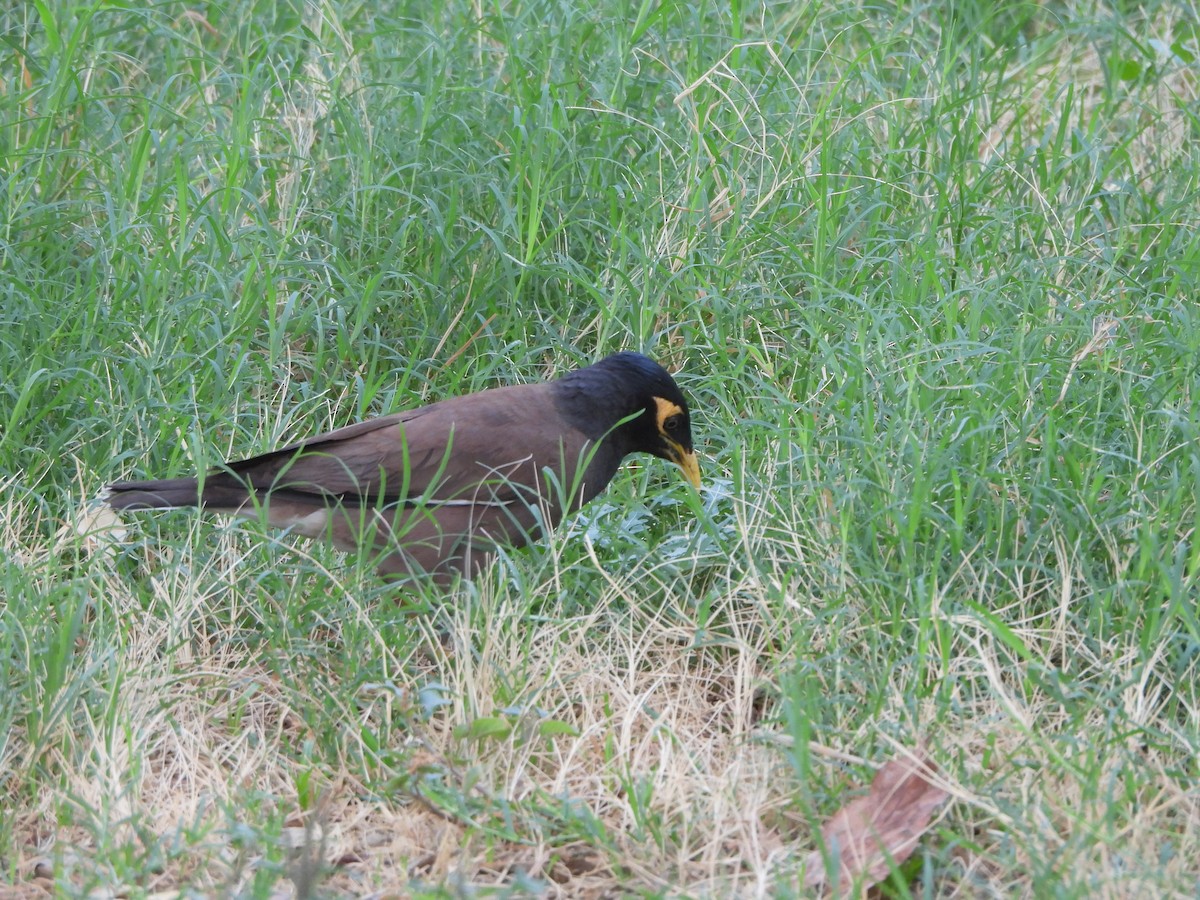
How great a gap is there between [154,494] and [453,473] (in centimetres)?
88

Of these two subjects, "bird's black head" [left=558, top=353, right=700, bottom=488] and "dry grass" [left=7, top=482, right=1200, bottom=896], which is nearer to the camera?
"dry grass" [left=7, top=482, right=1200, bottom=896]

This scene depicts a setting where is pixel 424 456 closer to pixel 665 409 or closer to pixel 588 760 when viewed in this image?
pixel 665 409

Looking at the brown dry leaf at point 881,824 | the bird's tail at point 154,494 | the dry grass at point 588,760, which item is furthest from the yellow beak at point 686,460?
the brown dry leaf at point 881,824

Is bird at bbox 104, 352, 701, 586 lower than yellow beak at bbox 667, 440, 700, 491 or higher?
higher

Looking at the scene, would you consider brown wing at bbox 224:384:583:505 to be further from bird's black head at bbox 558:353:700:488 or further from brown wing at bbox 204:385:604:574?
bird's black head at bbox 558:353:700:488

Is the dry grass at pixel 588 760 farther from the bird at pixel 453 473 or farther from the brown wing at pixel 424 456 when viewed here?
the brown wing at pixel 424 456

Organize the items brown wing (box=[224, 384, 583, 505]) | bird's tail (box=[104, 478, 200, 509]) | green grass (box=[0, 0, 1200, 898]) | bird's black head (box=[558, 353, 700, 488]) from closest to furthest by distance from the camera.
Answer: green grass (box=[0, 0, 1200, 898]), bird's tail (box=[104, 478, 200, 509]), brown wing (box=[224, 384, 583, 505]), bird's black head (box=[558, 353, 700, 488])

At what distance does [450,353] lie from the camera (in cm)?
564

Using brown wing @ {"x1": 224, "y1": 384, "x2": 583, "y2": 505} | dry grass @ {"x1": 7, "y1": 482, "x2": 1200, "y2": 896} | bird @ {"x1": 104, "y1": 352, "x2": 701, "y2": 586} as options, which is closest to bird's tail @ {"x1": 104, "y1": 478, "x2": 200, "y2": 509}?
bird @ {"x1": 104, "y1": 352, "x2": 701, "y2": 586}

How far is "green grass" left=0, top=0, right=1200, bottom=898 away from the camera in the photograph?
3.59m

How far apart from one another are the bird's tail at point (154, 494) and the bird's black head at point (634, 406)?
3.92ft

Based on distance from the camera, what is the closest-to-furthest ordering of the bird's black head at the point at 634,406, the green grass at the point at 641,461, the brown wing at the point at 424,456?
the green grass at the point at 641,461 < the brown wing at the point at 424,456 < the bird's black head at the point at 634,406

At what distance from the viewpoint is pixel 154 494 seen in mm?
4492

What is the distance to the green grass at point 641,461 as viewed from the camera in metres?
3.59
